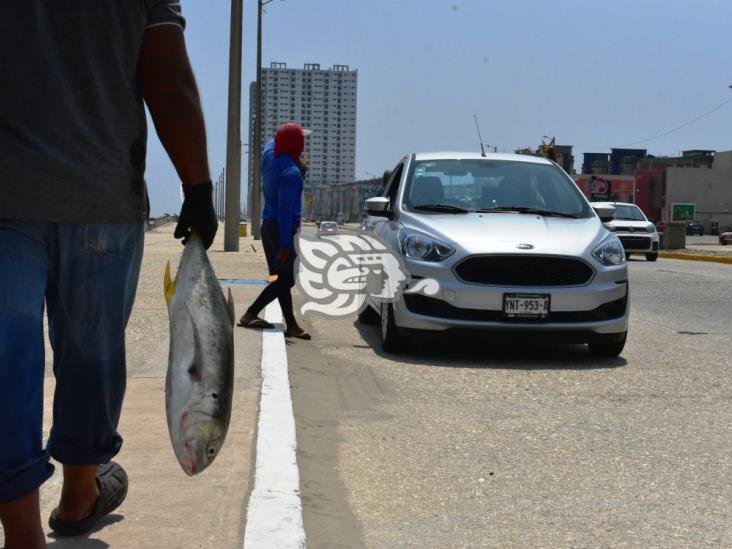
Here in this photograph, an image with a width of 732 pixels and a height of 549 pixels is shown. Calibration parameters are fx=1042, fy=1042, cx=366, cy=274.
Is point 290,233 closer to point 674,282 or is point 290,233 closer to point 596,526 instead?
point 596,526

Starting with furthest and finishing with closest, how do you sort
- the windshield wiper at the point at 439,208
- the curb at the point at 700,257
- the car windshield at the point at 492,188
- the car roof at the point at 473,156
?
the curb at the point at 700,257
the car roof at the point at 473,156
the car windshield at the point at 492,188
the windshield wiper at the point at 439,208

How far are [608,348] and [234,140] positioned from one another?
18647 millimetres

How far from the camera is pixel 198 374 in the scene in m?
A: 2.72

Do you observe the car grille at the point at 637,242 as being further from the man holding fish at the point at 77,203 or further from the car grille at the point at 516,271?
the man holding fish at the point at 77,203

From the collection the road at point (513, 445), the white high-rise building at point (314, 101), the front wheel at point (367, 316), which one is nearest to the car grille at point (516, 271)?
the road at point (513, 445)

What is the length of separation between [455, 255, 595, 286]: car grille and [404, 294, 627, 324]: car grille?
23 cm

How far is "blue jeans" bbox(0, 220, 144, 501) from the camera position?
8.36 feet

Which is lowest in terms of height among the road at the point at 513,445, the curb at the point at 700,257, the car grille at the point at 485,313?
the curb at the point at 700,257

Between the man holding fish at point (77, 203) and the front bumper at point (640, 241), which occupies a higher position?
the man holding fish at point (77, 203)

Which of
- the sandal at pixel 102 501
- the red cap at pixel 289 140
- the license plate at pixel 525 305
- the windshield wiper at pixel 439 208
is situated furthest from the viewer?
the windshield wiper at pixel 439 208

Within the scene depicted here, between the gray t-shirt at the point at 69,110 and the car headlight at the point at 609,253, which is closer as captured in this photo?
the gray t-shirt at the point at 69,110

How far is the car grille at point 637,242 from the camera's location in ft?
90.4

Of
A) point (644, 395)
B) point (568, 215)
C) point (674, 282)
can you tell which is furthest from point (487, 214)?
point (674, 282)

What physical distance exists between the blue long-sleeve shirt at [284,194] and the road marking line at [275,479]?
2.13 m
